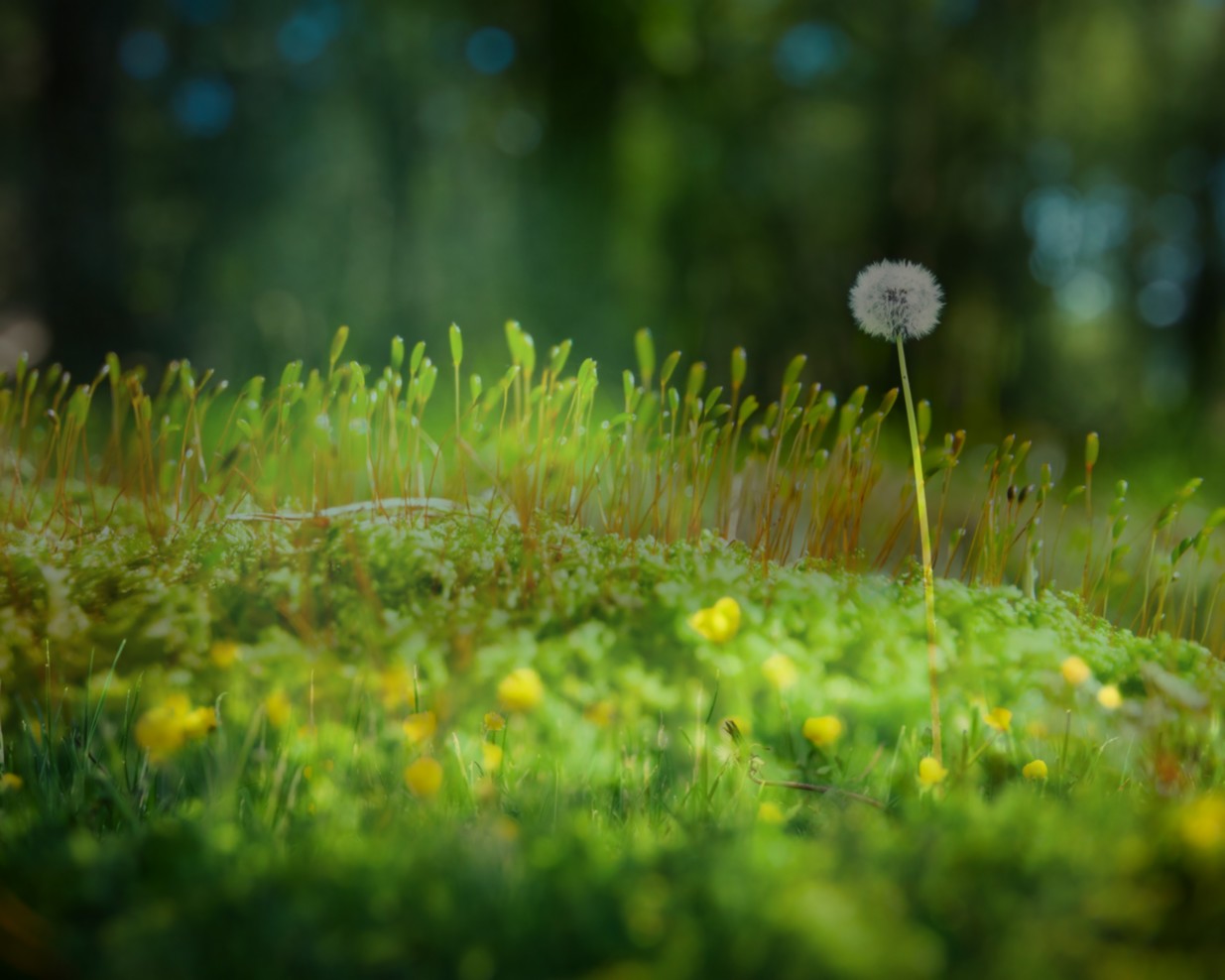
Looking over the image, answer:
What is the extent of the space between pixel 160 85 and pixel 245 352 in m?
1.49

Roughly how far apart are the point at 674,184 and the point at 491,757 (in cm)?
333

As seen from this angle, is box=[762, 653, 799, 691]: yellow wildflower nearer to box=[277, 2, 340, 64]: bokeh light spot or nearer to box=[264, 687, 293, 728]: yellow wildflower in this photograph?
box=[264, 687, 293, 728]: yellow wildflower

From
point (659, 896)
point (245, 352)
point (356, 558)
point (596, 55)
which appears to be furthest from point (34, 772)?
point (596, 55)

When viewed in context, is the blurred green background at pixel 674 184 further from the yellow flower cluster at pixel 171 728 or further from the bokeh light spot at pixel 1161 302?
the yellow flower cluster at pixel 171 728

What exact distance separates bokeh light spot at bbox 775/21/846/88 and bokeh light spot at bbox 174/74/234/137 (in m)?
2.85

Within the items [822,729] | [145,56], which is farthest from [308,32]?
[822,729]

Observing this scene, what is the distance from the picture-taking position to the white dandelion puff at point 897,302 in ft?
6.23

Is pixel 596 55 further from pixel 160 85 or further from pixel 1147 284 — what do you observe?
pixel 1147 284

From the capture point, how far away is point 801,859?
3.55 feet

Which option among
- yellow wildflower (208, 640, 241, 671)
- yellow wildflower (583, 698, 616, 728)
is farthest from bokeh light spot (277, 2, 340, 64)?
yellow wildflower (583, 698, 616, 728)

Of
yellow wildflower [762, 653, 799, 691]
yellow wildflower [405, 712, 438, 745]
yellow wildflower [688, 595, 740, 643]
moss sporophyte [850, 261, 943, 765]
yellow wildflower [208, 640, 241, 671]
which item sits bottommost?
yellow wildflower [208, 640, 241, 671]

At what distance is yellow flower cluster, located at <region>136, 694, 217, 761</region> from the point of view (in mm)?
1316

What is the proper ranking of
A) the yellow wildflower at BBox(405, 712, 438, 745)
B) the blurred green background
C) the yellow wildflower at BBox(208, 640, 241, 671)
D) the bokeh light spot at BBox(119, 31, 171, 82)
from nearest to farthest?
1. the yellow wildflower at BBox(405, 712, 438, 745)
2. the yellow wildflower at BBox(208, 640, 241, 671)
3. the blurred green background
4. the bokeh light spot at BBox(119, 31, 171, 82)

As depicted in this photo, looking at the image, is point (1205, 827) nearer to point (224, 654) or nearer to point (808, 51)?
point (224, 654)
